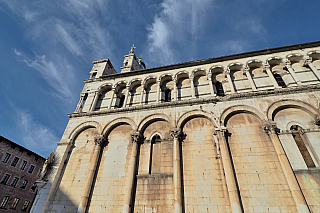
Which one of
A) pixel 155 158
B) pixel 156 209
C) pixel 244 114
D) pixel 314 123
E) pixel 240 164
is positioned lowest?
pixel 156 209

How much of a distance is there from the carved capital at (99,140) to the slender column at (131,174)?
2.42 meters

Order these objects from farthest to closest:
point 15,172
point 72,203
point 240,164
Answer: point 15,172, point 72,203, point 240,164

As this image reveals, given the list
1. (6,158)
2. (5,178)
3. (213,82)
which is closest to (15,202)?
(5,178)

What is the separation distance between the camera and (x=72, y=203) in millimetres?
11391

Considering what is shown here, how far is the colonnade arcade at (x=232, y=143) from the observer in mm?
9344

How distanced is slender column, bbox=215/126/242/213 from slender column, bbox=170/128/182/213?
260 cm

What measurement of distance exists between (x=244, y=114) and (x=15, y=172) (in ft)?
128

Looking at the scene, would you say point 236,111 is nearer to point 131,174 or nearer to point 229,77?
point 229,77

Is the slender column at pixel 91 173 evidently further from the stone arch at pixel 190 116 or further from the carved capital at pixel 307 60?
the carved capital at pixel 307 60

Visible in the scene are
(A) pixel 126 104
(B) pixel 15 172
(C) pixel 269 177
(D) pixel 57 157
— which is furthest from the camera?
(B) pixel 15 172

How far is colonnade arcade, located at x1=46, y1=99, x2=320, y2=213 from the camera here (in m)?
9.34

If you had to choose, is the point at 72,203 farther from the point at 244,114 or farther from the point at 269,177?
the point at 244,114

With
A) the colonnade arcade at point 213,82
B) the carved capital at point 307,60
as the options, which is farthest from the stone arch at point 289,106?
the carved capital at point 307,60

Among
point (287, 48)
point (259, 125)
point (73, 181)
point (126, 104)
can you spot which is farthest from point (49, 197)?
point (287, 48)
